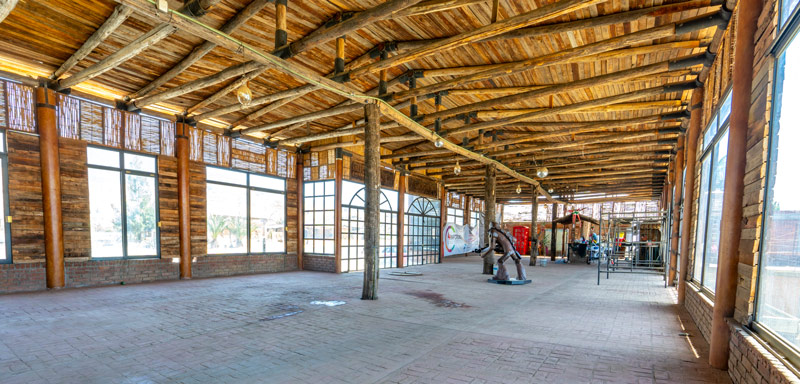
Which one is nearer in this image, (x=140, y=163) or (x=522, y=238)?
(x=140, y=163)

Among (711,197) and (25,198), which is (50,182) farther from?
(711,197)

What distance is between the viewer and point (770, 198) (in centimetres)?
292

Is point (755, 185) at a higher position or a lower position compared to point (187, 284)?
higher

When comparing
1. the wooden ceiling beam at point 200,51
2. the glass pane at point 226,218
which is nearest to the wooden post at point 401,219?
the glass pane at point 226,218

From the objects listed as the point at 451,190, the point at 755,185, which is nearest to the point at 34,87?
the point at 755,185

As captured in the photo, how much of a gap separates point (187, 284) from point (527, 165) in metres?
12.5

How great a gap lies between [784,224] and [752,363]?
46.6 inches

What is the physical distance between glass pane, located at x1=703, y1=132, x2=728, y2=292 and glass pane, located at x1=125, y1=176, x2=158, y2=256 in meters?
11.5

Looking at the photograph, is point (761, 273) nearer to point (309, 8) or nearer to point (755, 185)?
point (755, 185)

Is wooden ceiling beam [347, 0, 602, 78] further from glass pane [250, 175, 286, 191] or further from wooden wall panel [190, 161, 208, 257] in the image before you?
glass pane [250, 175, 286, 191]

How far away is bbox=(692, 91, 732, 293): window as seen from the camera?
472 centimetres

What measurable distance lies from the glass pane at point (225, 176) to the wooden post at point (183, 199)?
0.74 metres

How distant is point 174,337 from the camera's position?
4.75 m

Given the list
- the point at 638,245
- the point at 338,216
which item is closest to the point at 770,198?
the point at 638,245
